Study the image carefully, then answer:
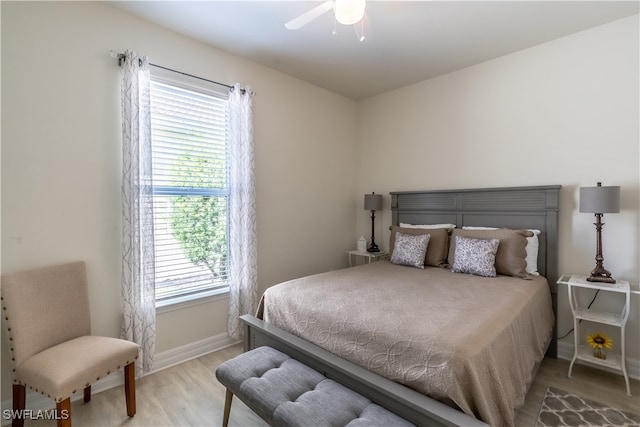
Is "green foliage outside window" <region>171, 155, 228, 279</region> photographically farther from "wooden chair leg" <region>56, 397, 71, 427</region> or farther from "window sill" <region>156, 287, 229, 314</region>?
"wooden chair leg" <region>56, 397, 71, 427</region>

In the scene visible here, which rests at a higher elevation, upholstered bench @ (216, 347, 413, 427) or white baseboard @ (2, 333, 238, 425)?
upholstered bench @ (216, 347, 413, 427)

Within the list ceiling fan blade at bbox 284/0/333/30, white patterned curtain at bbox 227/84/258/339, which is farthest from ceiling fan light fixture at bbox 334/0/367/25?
white patterned curtain at bbox 227/84/258/339

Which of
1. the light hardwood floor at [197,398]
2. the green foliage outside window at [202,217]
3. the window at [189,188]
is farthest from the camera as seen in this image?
the green foliage outside window at [202,217]

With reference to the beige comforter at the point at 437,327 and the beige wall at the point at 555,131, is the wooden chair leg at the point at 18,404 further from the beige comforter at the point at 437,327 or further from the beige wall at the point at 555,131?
the beige wall at the point at 555,131

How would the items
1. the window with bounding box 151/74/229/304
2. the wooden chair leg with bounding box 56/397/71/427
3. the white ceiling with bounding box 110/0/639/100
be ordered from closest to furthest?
the wooden chair leg with bounding box 56/397/71/427 → the white ceiling with bounding box 110/0/639/100 → the window with bounding box 151/74/229/304

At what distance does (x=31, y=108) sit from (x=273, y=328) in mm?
A: 2146

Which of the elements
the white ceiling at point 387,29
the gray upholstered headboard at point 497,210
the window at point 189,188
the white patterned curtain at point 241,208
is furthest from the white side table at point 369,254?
the white ceiling at point 387,29

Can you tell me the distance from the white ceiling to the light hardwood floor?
9.15 feet

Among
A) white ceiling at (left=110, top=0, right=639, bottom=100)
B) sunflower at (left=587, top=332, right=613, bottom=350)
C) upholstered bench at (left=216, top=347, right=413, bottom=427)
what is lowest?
sunflower at (left=587, top=332, right=613, bottom=350)

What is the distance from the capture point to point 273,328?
6.79ft

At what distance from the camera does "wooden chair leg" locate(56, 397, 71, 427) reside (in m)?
1.53

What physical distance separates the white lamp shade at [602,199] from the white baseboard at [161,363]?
10.7ft

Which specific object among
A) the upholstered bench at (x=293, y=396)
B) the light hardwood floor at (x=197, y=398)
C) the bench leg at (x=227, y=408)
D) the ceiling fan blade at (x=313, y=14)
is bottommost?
the light hardwood floor at (x=197, y=398)

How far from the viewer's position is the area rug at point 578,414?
183cm
